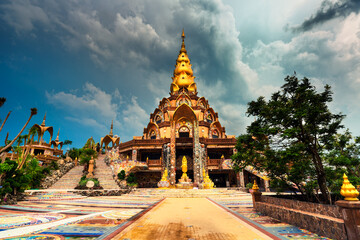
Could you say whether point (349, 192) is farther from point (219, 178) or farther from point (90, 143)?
point (90, 143)

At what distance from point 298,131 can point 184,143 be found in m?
17.6

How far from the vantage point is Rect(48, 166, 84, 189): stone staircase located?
18.4 metres

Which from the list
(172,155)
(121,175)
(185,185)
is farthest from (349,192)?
(121,175)

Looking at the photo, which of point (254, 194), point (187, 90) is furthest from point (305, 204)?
point (187, 90)

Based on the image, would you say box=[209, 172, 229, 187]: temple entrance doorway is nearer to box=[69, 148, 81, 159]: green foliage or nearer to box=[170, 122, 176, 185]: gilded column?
box=[170, 122, 176, 185]: gilded column

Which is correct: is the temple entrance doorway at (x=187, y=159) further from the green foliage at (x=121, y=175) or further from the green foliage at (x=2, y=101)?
the green foliage at (x=2, y=101)

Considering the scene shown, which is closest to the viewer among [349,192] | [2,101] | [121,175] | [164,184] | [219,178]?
[349,192]

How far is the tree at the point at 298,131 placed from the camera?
5953 mm

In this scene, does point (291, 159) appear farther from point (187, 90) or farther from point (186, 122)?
point (187, 90)

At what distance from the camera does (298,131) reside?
19.1ft

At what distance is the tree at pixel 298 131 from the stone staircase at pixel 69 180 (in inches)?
738

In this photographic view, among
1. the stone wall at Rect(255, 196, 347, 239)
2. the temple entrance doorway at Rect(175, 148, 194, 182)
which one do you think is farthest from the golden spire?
the stone wall at Rect(255, 196, 347, 239)

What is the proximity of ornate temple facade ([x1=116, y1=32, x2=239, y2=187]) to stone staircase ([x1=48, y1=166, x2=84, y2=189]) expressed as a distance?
609 centimetres

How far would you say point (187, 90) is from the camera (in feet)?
112
